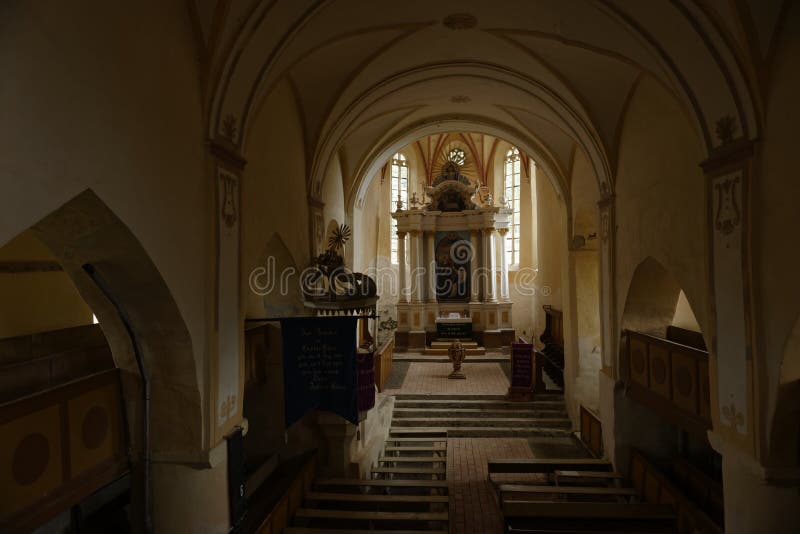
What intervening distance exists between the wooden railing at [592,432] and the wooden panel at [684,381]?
2822mm

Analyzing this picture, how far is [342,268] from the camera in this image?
8.67 meters

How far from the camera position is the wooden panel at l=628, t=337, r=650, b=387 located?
7.65 metres

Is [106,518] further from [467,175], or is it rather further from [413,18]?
[467,175]

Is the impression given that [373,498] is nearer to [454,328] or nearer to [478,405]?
[478,405]

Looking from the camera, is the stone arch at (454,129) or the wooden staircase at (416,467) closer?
the wooden staircase at (416,467)

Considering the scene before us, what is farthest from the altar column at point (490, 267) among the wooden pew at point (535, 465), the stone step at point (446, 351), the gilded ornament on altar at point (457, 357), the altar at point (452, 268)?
the wooden pew at point (535, 465)

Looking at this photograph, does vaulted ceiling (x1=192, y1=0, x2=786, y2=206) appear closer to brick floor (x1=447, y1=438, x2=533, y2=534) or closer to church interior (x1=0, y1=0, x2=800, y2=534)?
church interior (x1=0, y1=0, x2=800, y2=534)

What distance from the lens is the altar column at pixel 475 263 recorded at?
19.2 m

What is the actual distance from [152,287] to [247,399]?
4.86 meters

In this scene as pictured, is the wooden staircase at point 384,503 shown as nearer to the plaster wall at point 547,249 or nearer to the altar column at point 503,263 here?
the plaster wall at point 547,249

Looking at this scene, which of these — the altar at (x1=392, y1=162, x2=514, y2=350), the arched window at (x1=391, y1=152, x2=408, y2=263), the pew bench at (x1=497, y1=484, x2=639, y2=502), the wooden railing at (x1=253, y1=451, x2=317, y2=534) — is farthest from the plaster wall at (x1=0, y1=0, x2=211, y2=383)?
the arched window at (x1=391, y1=152, x2=408, y2=263)

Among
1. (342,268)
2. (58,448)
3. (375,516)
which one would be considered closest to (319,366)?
(375,516)

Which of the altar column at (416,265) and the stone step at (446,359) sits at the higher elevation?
the altar column at (416,265)

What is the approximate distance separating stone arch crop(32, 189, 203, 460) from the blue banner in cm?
204
